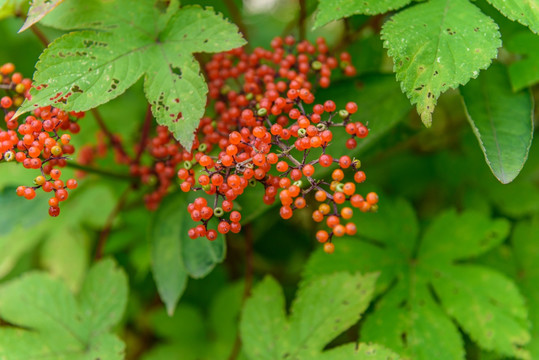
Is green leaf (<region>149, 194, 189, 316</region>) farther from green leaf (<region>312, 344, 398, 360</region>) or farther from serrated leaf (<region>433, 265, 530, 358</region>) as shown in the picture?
serrated leaf (<region>433, 265, 530, 358</region>)

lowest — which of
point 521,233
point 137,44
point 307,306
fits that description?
point 521,233

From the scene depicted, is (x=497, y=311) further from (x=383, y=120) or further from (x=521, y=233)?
(x=383, y=120)

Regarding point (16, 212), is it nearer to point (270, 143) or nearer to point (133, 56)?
point (133, 56)

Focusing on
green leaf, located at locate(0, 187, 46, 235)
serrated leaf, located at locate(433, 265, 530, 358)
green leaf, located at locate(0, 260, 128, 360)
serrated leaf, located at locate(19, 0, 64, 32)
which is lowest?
serrated leaf, located at locate(433, 265, 530, 358)

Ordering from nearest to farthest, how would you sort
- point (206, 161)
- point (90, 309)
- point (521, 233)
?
point (206, 161), point (90, 309), point (521, 233)

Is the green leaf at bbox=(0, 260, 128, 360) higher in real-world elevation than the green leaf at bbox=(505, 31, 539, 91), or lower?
lower

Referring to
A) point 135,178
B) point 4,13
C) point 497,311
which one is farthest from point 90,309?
point 497,311

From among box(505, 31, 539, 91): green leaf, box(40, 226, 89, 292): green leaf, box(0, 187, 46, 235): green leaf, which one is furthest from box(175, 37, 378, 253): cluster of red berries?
box(40, 226, 89, 292): green leaf
